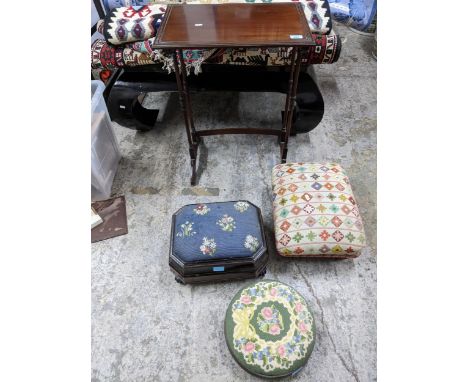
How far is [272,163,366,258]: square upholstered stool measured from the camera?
4.52 feet

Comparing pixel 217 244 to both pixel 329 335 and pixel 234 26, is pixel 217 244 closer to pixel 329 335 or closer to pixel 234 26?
pixel 329 335

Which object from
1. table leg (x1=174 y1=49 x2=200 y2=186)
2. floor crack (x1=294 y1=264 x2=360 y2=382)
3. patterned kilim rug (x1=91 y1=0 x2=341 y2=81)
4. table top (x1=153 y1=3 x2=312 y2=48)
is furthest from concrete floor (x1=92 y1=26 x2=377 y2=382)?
table top (x1=153 y1=3 x2=312 y2=48)

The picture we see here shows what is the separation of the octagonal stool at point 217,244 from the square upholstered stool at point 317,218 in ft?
0.43

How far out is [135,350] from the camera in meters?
1.30

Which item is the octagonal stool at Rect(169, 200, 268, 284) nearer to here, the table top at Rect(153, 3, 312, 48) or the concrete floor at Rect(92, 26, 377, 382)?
the concrete floor at Rect(92, 26, 377, 382)

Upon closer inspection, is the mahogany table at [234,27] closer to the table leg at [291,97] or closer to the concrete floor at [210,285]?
the table leg at [291,97]

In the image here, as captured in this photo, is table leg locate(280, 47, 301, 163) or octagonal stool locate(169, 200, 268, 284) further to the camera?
table leg locate(280, 47, 301, 163)

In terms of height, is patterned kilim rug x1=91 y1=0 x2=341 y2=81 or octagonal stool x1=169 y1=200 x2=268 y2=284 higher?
patterned kilim rug x1=91 y1=0 x2=341 y2=81

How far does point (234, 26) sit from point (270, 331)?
130 cm

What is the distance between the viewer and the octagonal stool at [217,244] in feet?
4.30

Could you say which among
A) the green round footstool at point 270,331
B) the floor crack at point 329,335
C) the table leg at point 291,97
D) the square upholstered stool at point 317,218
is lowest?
the floor crack at point 329,335

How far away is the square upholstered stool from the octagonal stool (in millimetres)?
131

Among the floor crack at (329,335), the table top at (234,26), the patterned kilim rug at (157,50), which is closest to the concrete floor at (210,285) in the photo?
the floor crack at (329,335)

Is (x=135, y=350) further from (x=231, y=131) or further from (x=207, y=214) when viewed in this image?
(x=231, y=131)
